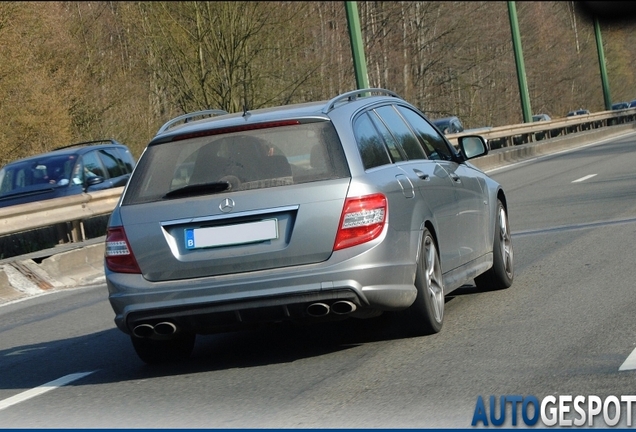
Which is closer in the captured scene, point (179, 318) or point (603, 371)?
point (603, 371)

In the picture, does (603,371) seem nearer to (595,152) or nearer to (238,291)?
(238,291)

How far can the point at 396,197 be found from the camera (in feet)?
23.4

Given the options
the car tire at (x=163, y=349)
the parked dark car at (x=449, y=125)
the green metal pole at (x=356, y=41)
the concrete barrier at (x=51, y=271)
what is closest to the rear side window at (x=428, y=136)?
the car tire at (x=163, y=349)

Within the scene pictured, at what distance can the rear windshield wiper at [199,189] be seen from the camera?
22.7ft

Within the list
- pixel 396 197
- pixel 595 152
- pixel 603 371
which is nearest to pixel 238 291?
pixel 396 197

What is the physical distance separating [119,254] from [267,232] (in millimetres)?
937

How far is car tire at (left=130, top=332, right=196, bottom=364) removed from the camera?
7480 mm

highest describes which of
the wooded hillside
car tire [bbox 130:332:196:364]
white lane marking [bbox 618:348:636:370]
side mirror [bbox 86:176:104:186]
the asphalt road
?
the wooded hillside

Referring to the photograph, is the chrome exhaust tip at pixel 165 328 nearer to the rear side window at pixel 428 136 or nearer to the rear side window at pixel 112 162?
the rear side window at pixel 428 136

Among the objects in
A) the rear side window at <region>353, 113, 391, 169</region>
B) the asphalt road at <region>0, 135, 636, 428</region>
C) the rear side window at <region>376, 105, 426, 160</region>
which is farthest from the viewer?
the rear side window at <region>376, 105, 426, 160</region>

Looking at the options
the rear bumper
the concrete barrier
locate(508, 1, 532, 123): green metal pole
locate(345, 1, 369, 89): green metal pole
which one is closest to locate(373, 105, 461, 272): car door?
the rear bumper

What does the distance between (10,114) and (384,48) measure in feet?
94.8

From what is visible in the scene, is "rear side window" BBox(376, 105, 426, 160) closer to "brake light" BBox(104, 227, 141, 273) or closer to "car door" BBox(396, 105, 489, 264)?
"car door" BBox(396, 105, 489, 264)

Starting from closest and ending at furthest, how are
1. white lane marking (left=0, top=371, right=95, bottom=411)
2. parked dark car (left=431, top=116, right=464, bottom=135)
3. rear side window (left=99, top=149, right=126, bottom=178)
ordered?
white lane marking (left=0, top=371, right=95, bottom=411)
rear side window (left=99, top=149, right=126, bottom=178)
parked dark car (left=431, top=116, right=464, bottom=135)
